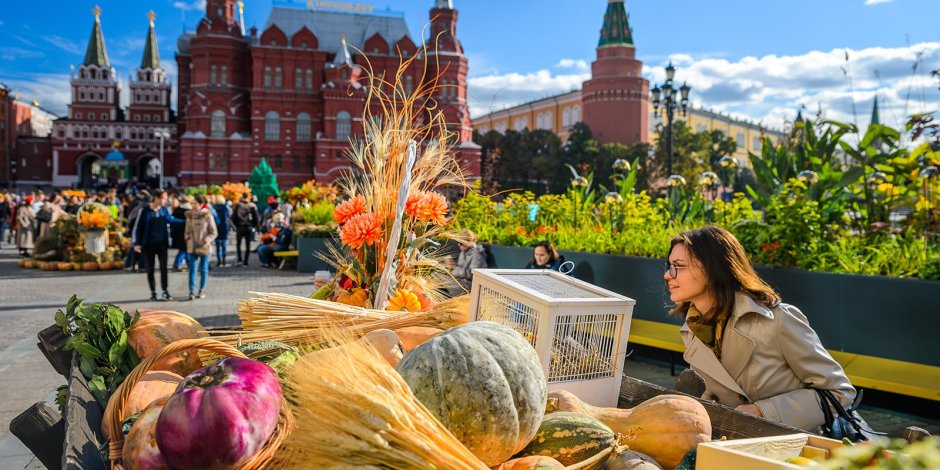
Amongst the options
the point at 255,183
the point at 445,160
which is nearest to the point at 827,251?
the point at 445,160

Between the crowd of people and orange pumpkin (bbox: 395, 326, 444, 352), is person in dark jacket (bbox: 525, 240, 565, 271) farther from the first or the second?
the crowd of people

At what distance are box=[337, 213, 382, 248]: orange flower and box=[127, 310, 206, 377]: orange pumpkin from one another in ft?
2.54

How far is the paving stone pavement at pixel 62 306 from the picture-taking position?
5.15 meters

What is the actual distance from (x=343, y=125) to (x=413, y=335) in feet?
179

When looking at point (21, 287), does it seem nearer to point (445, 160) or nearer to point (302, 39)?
point (445, 160)

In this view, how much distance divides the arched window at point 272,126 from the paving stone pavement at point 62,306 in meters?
37.0

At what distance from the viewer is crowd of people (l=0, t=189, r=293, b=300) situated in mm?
10812

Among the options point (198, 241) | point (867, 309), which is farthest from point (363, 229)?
point (198, 241)

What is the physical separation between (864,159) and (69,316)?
8486 millimetres

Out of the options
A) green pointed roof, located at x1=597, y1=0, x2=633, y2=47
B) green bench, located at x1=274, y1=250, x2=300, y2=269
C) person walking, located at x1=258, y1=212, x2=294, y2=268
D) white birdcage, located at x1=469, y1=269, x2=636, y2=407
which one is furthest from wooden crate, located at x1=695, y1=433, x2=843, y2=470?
green pointed roof, located at x1=597, y1=0, x2=633, y2=47

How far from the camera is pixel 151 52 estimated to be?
8269 cm

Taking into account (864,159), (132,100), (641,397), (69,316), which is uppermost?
(132,100)

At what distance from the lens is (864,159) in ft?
26.4

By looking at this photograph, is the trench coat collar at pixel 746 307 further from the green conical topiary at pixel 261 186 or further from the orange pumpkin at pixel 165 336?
the green conical topiary at pixel 261 186
